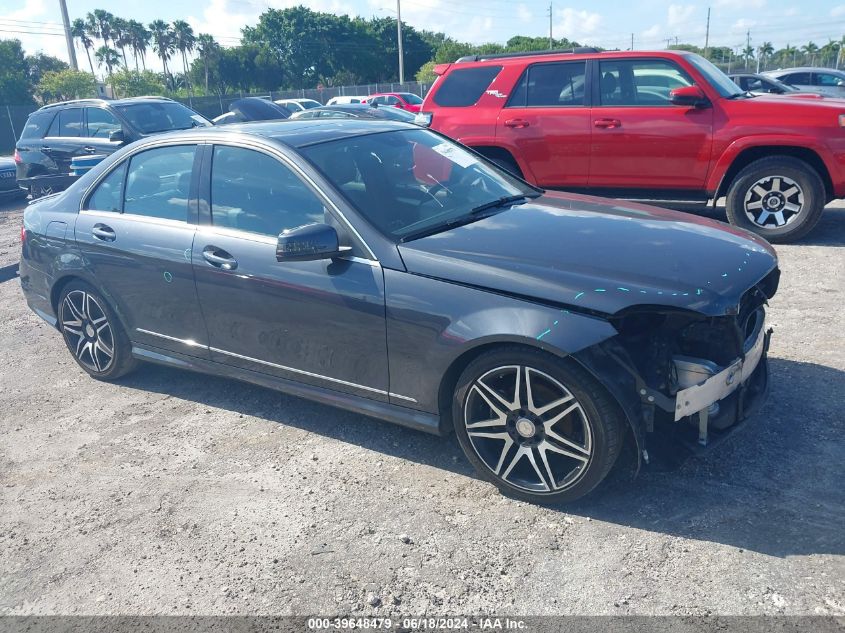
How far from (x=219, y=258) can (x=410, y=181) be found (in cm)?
115

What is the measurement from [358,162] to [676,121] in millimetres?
4512

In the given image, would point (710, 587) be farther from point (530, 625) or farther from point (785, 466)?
point (785, 466)

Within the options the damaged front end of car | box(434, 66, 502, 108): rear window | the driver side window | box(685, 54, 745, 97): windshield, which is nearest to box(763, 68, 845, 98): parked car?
box(685, 54, 745, 97): windshield

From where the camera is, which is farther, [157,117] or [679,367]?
[157,117]

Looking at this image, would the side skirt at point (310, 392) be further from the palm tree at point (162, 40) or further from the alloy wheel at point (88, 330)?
the palm tree at point (162, 40)

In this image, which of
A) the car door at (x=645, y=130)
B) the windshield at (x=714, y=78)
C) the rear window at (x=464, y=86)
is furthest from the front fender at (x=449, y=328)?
the rear window at (x=464, y=86)

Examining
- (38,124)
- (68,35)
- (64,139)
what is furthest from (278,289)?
(68,35)

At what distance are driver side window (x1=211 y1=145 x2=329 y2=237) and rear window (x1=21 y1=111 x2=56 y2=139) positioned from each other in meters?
9.61

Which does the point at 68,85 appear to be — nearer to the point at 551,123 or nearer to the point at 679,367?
the point at 551,123

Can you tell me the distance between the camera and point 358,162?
3992mm

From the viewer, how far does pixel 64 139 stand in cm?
1182

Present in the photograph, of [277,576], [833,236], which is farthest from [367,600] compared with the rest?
[833,236]

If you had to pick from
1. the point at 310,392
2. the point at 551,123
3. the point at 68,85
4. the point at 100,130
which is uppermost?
the point at 68,85

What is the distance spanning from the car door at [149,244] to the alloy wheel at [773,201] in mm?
5462
